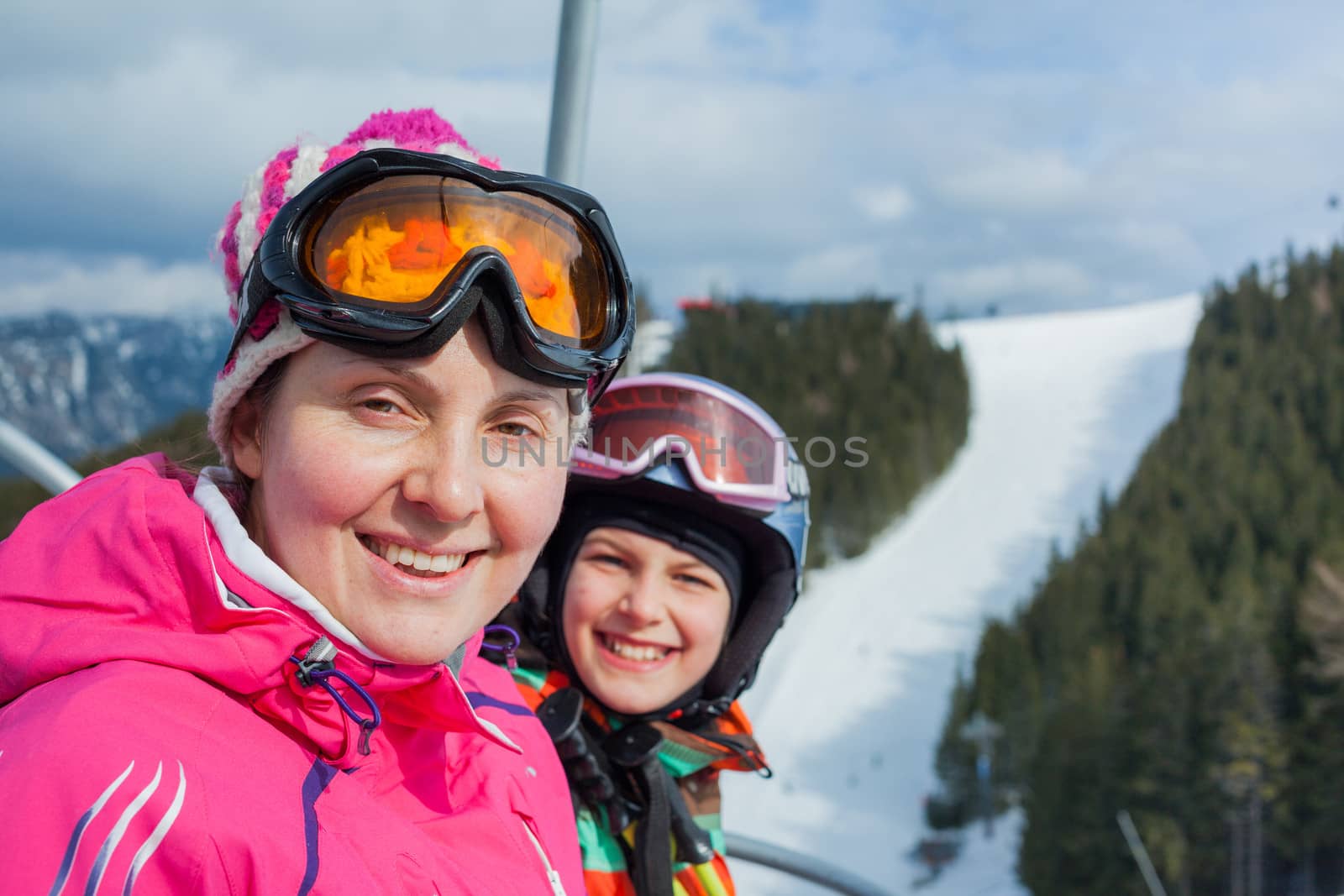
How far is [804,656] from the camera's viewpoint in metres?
45.7

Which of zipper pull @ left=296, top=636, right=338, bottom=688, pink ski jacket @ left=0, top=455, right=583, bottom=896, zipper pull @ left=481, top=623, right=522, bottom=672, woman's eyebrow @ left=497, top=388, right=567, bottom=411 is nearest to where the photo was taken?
pink ski jacket @ left=0, top=455, right=583, bottom=896

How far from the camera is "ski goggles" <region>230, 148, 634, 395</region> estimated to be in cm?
145

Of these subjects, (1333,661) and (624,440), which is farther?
(1333,661)

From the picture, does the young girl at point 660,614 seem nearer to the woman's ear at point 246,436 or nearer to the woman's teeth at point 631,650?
the woman's teeth at point 631,650

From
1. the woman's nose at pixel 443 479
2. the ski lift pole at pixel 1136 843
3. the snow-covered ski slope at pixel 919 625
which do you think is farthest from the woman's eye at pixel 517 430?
the ski lift pole at pixel 1136 843

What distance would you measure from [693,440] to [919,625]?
5015 centimetres

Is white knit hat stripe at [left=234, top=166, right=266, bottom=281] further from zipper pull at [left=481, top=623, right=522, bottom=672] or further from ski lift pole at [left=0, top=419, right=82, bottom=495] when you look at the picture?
ski lift pole at [left=0, top=419, right=82, bottom=495]

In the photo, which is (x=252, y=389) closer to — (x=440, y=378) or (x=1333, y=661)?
(x=440, y=378)

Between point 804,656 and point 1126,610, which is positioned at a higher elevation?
point 1126,610

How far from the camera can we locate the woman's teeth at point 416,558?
1495 millimetres

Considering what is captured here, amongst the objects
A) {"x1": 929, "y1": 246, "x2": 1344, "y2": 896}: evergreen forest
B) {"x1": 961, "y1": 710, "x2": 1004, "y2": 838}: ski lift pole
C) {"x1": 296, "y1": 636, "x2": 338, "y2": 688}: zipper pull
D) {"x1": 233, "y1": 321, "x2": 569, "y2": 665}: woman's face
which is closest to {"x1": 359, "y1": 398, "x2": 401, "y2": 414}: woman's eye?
{"x1": 233, "y1": 321, "x2": 569, "y2": 665}: woman's face

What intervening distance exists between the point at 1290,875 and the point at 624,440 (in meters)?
35.6

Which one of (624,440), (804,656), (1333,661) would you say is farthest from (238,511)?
(804,656)

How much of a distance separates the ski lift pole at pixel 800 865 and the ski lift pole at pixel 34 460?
2544 mm
